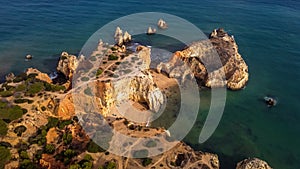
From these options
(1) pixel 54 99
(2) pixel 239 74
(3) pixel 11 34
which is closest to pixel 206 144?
(2) pixel 239 74

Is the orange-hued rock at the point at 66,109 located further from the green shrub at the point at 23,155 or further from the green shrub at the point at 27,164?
the green shrub at the point at 27,164

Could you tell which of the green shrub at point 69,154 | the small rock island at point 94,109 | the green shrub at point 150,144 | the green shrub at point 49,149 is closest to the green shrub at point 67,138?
the small rock island at point 94,109

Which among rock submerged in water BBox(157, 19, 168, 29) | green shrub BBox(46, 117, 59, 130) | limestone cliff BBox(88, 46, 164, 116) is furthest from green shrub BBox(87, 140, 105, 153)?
rock submerged in water BBox(157, 19, 168, 29)

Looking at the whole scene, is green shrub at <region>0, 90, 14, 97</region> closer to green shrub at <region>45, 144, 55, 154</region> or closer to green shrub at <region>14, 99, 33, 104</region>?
green shrub at <region>14, 99, 33, 104</region>

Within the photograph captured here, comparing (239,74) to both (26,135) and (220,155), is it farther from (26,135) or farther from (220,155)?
(26,135)

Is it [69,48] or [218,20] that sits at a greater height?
[218,20]

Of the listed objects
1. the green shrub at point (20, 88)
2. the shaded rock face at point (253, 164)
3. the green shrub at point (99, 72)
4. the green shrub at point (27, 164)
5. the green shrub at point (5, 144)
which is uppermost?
the green shrub at point (99, 72)
